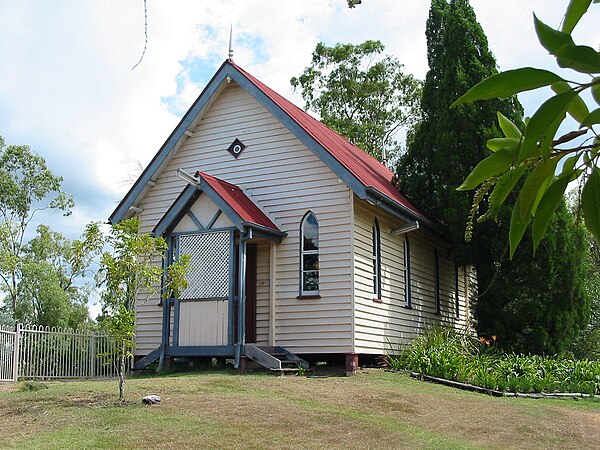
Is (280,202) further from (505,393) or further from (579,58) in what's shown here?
(579,58)

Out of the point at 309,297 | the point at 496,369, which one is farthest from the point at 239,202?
the point at 496,369

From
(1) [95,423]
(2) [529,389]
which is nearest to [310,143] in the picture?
(2) [529,389]

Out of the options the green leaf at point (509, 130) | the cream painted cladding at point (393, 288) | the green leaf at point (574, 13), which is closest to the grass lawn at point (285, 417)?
the cream painted cladding at point (393, 288)

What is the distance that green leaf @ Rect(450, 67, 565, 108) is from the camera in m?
1.28

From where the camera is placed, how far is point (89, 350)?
73.5ft

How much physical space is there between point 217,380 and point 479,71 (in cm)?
1207

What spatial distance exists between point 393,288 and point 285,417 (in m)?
8.79

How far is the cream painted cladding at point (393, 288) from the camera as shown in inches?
691

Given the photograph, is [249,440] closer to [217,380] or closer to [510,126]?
[217,380]

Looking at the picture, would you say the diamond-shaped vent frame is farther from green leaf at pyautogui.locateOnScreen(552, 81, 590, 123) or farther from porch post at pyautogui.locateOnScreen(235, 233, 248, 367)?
green leaf at pyautogui.locateOnScreen(552, 81, 590, 123)

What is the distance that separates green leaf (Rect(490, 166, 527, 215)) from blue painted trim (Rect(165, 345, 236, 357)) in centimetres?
1569

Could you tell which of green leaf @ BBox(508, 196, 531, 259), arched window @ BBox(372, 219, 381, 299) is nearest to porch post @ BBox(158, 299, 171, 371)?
arched window @ BBox(372, 219, 381, 299)

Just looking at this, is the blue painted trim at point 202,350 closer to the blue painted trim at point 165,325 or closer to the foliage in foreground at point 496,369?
the blue painted trim at point 165,325

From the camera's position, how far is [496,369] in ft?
55.8
